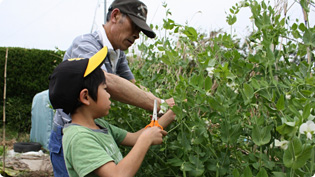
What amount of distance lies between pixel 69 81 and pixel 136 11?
30.3 inches

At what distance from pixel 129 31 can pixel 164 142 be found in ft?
2.38

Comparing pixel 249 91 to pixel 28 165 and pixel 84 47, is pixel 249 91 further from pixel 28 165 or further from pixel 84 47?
pixel 28 165

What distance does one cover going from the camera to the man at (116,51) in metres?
1.71

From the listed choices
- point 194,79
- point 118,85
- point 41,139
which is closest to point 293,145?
point 194,79

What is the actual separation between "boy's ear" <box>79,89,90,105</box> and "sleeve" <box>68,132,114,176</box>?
0.47 feet

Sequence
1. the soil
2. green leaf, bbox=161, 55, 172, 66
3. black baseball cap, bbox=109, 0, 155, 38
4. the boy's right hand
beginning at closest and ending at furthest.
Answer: the boy's right hand < green leaf, bbox=161, 55, 172, 66 < black baseball cap, bbox=109, 0, 155, 38 < the soil

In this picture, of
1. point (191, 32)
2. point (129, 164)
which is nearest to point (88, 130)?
point (129, 164)

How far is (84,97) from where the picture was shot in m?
1.44

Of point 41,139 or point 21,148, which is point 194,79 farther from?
point 41,139

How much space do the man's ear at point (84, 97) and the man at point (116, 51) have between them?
246 mm

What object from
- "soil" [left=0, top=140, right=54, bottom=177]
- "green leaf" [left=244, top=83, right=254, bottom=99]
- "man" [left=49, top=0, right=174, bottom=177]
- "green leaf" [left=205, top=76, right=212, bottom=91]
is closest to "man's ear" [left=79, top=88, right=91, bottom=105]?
"man" [left=49, top=0, right=174, bottom=177]

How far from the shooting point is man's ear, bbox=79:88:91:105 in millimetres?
1434

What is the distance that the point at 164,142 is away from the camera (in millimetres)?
1659

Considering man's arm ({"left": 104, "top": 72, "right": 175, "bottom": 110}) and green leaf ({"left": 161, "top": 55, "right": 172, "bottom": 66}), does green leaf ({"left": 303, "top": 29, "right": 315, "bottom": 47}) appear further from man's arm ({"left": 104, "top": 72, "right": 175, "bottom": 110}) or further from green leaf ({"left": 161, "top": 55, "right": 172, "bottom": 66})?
man's arm ({"left": 104, "top": 72, "right": 175, "bottom": 110})
